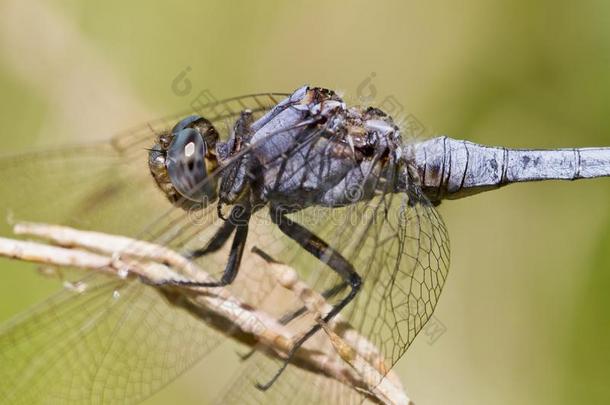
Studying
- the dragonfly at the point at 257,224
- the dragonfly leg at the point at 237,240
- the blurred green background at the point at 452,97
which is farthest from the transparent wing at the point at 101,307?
the blurred green background at the point at 452,97

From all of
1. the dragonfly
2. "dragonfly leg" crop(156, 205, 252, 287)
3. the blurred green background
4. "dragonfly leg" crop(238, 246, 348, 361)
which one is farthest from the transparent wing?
the blurred green background

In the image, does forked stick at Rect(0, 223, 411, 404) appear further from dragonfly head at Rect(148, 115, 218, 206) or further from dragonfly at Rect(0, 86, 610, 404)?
dragonfly head at Rect(148, 115, 218, 206)

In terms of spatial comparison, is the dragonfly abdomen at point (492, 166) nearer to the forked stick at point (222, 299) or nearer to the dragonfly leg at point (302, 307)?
the dragonfly leg at point (302, 307)

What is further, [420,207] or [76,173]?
[76,173]

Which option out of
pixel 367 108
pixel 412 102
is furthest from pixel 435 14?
pixel 367 108

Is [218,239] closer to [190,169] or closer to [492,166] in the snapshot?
[190,169]

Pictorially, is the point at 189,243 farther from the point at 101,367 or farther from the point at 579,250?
the point at 579,250
